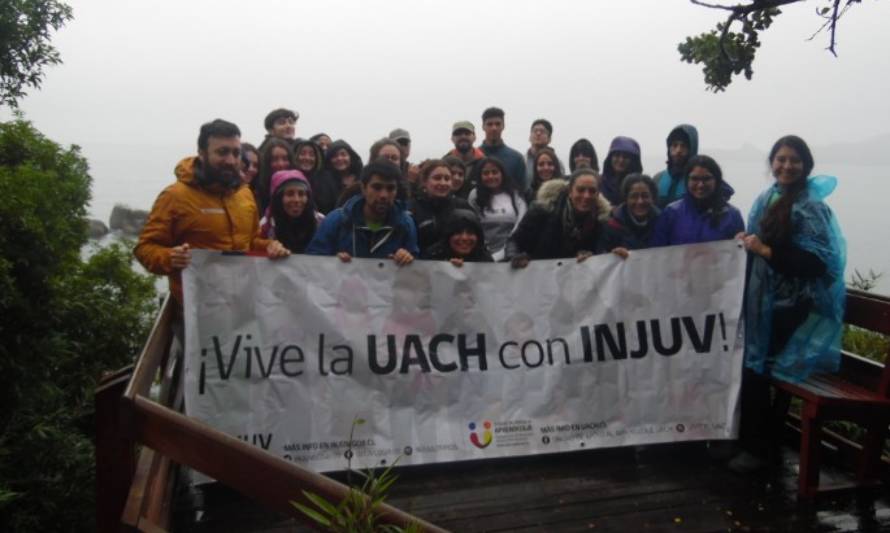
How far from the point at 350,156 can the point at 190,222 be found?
256cm

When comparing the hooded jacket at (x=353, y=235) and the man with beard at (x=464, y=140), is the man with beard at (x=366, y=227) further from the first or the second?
the man with beard at (x=464, y=140)

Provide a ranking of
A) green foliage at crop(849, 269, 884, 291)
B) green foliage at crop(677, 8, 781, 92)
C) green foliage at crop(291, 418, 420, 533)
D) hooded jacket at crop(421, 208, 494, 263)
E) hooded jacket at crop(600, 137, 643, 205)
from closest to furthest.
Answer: green foliage at crop(291, 418, 420, 533)
green foliage at crop(677, 8, 781, 92)
hooded jacket at crop(421, 208, 494, 263)
hooded jacket at crop(600, 137, 643, 205)
green foliage at crop(849, 269, 884, 291)

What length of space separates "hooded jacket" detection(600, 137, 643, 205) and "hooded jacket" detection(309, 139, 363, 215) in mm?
2205

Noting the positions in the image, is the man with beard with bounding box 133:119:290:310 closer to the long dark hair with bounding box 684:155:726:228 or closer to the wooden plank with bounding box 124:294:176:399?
the wooden plank with bounding box 124:294:176:399

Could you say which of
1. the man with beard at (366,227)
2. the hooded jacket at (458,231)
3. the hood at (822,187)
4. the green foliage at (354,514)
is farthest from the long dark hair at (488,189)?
the green foliage at (354,514)

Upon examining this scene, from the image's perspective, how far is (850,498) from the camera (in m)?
4.09

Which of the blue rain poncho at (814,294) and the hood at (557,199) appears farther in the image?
the hood at (557,199)

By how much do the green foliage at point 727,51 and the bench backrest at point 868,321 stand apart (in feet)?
5.85

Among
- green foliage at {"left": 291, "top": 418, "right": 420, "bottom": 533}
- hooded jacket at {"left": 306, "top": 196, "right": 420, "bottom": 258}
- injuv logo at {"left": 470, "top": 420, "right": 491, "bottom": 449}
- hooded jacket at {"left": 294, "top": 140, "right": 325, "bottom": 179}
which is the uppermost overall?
hooded jacket at {"left": 294, "top": 140, "right": 325, "bottom": 179}

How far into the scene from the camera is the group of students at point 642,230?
420 cm

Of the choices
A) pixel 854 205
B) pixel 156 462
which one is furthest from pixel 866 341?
pixel 854 205

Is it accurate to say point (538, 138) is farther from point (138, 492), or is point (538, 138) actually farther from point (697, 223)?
point (138, 492)

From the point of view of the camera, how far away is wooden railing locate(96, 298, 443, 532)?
239cm

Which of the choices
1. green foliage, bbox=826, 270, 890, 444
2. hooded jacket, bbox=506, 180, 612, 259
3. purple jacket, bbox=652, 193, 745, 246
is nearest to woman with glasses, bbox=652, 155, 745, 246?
purple jacket, bbox=652, 193, 745, 246
